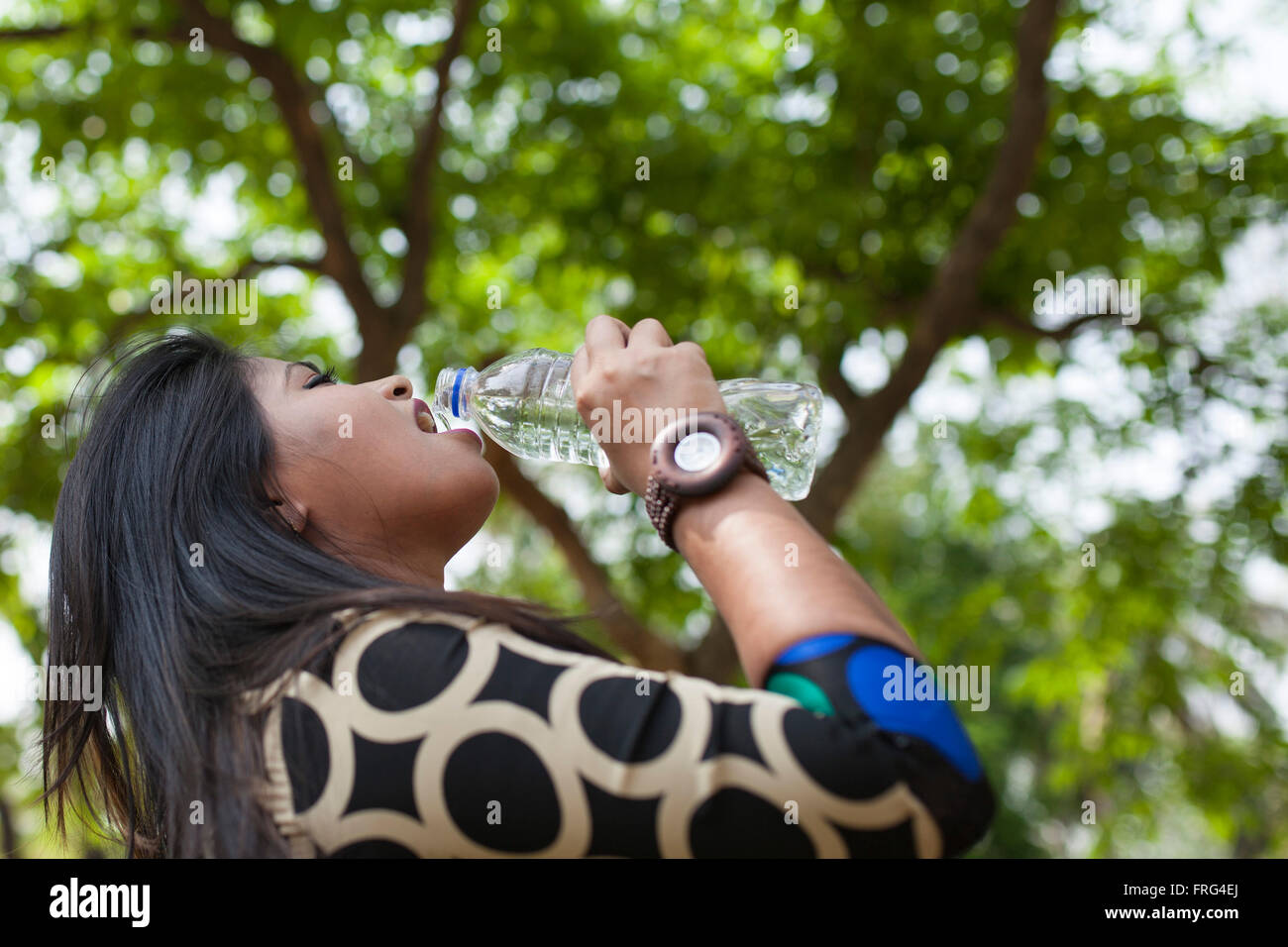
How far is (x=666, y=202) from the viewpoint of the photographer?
582 cm

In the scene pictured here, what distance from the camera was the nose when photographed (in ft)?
5.08

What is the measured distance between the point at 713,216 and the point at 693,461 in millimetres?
4638

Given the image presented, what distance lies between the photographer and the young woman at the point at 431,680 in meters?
0.96

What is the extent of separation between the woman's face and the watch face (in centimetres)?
43

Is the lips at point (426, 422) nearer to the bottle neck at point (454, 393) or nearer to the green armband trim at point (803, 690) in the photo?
the bottle neck at point (454, 393)

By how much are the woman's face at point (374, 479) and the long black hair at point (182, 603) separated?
0.13ft

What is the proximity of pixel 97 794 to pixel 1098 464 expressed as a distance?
6.55 meters

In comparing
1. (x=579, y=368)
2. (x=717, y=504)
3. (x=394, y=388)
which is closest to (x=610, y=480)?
(x=579, y=368)

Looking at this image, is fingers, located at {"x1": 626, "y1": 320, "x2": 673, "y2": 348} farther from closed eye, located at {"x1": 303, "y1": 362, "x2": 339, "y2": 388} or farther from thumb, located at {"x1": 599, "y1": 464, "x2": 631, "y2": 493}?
closed eye, located at {"x1": 303, "y1": 362, "x2": 339, "y2": 388}
